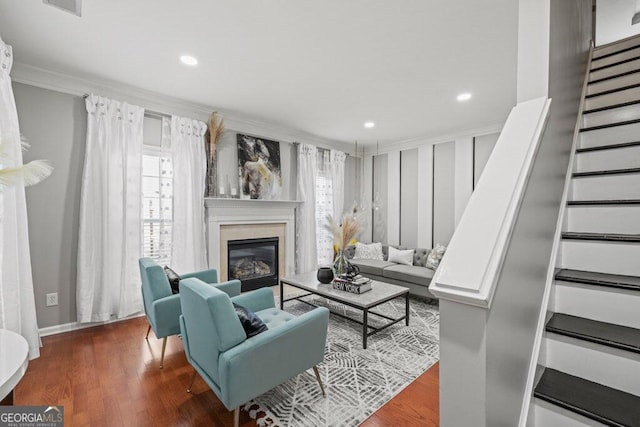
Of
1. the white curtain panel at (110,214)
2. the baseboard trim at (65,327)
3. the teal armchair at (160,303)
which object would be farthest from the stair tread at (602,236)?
the baseboard trim at (65,327)

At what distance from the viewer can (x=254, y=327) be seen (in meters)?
1.70

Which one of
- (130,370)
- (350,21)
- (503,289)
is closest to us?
(503,289)

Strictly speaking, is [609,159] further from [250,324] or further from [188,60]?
[188,60]

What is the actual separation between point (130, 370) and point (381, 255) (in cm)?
389

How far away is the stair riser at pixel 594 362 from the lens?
1.05 metres

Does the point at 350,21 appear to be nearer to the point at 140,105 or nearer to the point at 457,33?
the point at 457,33

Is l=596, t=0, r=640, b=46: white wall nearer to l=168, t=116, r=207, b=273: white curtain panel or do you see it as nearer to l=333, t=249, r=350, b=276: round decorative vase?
l=333, t=249, r=350, b=276: round decorative vase

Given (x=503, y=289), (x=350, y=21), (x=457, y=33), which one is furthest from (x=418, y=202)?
(x=503, y=289)

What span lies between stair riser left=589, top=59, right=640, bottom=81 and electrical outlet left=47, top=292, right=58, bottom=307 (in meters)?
5.48

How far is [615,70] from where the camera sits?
92.4 inches

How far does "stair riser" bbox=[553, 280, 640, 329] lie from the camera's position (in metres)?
1.20

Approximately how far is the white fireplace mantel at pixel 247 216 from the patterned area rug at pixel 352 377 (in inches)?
72.4

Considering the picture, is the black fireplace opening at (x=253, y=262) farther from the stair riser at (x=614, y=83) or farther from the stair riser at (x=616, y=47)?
the stair riser at (x=616, y=47)

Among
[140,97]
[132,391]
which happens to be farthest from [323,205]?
[132,391]
